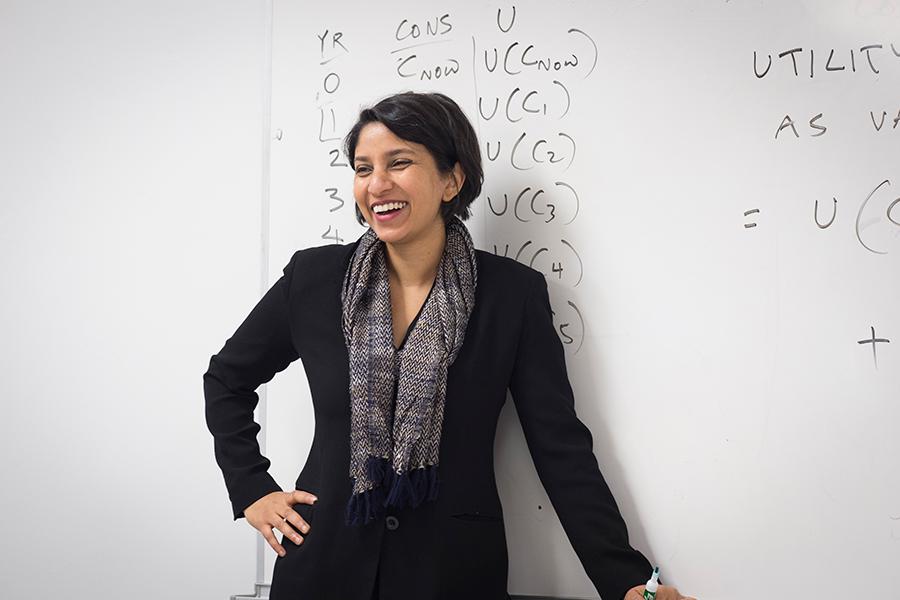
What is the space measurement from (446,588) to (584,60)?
939mm

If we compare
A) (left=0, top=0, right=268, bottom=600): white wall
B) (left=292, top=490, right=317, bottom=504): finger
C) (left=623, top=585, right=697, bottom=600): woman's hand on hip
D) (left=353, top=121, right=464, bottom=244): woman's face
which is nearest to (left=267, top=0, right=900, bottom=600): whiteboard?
(left=623, top=585, right=697, bottom=600): woman's hand on hip

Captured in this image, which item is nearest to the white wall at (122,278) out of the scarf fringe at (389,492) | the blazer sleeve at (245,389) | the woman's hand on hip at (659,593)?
the blazer sleeve at (245,389)

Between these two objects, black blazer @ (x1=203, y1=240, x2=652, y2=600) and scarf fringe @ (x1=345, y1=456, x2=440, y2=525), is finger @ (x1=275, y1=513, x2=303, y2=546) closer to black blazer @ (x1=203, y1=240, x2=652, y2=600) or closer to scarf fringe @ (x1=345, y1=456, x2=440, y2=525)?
black blazer @ (x1=203, y1=240, x2=652, y2=600)

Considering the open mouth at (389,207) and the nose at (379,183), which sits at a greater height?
the nose at (379,183)

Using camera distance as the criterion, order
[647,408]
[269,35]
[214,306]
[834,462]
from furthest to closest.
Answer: [214,306] < [269,35] < [647,408] < [834,462]

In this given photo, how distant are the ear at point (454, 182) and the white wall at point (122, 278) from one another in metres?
0.53

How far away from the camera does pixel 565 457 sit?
135 centimetres

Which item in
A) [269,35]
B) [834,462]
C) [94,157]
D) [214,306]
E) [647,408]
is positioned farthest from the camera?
[94,157]

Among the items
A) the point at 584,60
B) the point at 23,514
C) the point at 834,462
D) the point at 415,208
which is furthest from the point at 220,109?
the point at 834,462

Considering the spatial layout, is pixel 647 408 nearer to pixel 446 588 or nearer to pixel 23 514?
pixel 446 588

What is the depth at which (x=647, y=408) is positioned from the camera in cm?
139

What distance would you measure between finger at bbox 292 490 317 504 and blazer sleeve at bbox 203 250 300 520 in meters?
0.07

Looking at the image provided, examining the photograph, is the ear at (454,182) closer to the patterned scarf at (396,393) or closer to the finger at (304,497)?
the patterned scarf at (396,393)

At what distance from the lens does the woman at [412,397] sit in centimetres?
129
